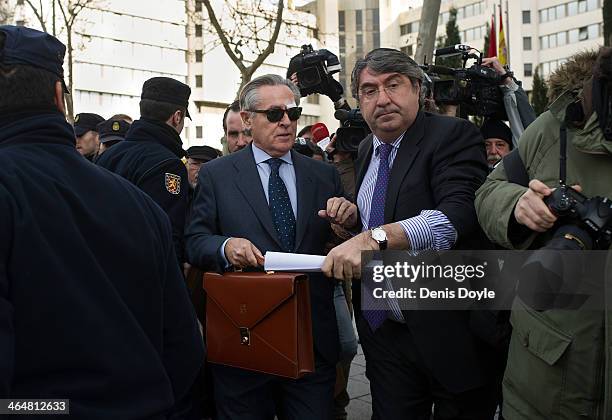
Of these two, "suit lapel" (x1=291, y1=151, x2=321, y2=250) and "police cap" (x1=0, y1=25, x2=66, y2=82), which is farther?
"suit lapel" (x1=291, y1=151, x2=321, y2=250)

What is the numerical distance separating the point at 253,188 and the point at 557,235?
1545 millimetres

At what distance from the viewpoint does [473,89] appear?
380 centimetres

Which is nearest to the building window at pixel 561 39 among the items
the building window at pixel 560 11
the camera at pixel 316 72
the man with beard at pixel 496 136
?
the building window at pixel 560 11

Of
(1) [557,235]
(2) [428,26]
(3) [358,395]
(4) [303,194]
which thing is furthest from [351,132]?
(2) [428,26]

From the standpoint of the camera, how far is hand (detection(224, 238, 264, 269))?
293 cm

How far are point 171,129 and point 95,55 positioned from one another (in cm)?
4738

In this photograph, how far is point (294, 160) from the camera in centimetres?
342

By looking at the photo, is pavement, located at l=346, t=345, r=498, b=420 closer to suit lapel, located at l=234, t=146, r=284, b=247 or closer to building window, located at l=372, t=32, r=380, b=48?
suit lapel, located at l=234, t=146, r=284, b=247

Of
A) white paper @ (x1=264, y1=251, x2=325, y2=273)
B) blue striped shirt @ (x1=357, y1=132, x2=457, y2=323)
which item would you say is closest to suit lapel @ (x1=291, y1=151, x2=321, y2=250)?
white paper @ (x1=264, y1=251, x2=325, y2=273)

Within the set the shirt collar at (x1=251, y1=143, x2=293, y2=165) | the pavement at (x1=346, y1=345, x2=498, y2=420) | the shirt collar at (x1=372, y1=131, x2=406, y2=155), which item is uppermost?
the shirt collar at (x1=372, y1=131, x2=406, y2=155)

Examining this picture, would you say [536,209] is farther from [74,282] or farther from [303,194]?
[74,282]

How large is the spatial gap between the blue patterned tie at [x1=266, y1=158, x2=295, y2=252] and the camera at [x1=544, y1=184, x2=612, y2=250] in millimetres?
1370

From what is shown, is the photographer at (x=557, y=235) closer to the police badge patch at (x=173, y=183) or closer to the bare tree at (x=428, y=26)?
the police badge patch at (x=173, y=183)

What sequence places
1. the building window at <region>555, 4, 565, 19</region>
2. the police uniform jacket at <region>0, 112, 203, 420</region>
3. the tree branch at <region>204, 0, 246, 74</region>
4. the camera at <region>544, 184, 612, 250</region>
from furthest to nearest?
the building window at <region>555, 4, 565, 19</region>, the tree branch at <region>204, 0, 246, 74</region>, the camera at <region>544, 184, 612, 250</region>, the police uniform jacket at <region>0, 112, 203, 420</region>
